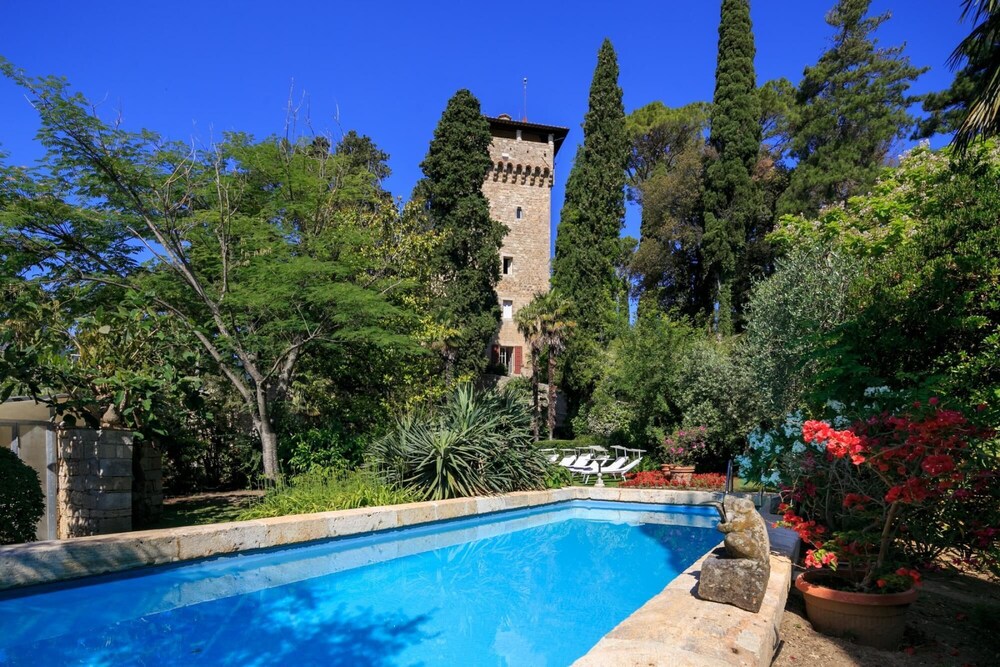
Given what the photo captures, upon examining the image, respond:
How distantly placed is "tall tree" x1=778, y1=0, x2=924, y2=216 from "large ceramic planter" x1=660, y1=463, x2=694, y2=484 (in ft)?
44.8

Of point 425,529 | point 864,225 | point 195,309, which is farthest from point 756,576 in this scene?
point 864,225

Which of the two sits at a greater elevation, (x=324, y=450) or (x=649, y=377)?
(x=649, y=377)

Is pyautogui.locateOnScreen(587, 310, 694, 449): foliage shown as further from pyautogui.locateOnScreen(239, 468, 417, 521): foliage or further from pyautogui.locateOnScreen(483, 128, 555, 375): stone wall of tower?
pyautogui.locateOnScreen(483, 128, 555, 375): stone wall of tower

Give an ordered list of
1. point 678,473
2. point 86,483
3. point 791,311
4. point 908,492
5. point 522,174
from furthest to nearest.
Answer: point 522,174 < point 678,473 < point 791,311 < point 86,483 < point 908,492

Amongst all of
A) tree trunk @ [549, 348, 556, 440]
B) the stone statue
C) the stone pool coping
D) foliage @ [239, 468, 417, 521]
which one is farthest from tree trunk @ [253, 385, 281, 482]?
tree trunk @ [549, 348, 556, 440]

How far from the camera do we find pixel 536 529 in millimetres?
8977

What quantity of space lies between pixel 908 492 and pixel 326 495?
6.62 m

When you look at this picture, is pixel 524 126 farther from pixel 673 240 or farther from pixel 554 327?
pixel 554 327

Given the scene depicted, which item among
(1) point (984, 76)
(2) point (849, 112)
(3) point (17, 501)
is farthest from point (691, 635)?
(2) point (849, 112)

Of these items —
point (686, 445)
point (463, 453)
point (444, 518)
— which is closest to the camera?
point (444, 518)

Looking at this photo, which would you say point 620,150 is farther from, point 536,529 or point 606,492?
point 536,529

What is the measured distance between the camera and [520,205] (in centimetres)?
3262

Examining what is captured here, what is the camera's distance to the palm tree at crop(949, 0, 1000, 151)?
4.25 metres

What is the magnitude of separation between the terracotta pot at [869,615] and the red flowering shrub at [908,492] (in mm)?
99
